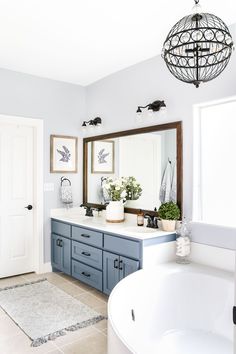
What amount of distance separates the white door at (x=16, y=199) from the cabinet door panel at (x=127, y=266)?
1659 mm

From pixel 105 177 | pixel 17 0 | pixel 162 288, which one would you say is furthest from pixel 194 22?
pixel 105 177

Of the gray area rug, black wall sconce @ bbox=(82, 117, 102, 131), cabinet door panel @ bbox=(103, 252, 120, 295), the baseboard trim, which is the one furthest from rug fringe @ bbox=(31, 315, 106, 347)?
black wall sconce @ bbox=(82, 117, 102, 131)

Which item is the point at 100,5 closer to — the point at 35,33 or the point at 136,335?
the point at 35,33

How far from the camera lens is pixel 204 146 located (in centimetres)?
310

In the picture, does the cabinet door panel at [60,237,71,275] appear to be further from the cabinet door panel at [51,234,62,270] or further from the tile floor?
the tile floor

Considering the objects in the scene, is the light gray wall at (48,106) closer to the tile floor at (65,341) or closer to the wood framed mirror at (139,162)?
the wood framed mirror at (139,162)

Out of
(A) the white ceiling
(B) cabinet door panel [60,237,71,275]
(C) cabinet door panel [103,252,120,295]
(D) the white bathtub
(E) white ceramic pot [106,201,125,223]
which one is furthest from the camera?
(B) cabinet door panel [60,237,71,275]

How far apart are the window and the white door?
226 cm

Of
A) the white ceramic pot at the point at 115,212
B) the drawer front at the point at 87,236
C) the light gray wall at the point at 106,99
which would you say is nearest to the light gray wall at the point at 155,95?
the light gray wall at the point at 106,99

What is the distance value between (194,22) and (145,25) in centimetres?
113

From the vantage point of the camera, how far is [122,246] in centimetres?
304

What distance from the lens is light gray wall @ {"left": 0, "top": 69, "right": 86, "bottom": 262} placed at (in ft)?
12.9

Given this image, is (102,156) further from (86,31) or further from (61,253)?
(86,31)

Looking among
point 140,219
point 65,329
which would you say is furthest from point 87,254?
point 65,329
